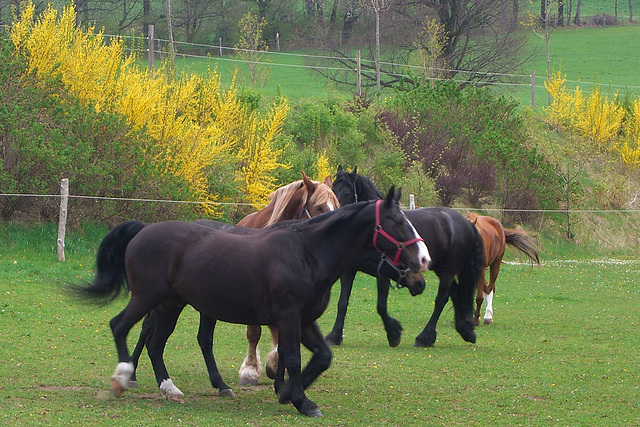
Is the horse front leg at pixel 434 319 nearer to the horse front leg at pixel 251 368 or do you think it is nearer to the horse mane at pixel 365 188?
the horse mane at pixel 365 188

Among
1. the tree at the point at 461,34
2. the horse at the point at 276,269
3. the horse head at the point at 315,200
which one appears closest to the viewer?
the horse at the point at 276,269

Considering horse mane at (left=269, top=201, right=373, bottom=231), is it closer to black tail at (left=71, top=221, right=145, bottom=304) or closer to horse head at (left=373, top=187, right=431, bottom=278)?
horse head at (left=373, top=187, right=431, bottom=278)

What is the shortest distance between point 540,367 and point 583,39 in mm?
62598

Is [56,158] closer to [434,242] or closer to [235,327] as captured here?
[235,327]

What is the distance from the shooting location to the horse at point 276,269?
6.55 metres

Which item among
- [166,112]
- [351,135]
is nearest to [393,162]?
[351,135]

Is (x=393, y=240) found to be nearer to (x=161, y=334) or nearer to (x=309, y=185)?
(x=309, y=185)

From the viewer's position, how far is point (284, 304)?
6.52 meters

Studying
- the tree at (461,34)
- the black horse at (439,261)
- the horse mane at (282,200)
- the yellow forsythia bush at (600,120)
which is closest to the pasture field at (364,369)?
the black horse at (439,261)

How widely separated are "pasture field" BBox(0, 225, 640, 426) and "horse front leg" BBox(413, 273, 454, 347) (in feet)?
0.58

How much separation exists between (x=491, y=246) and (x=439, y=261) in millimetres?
2648

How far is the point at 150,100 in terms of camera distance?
17703 mm

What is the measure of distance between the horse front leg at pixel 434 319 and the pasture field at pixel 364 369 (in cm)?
18

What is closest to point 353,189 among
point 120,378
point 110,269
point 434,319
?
point 434,319
